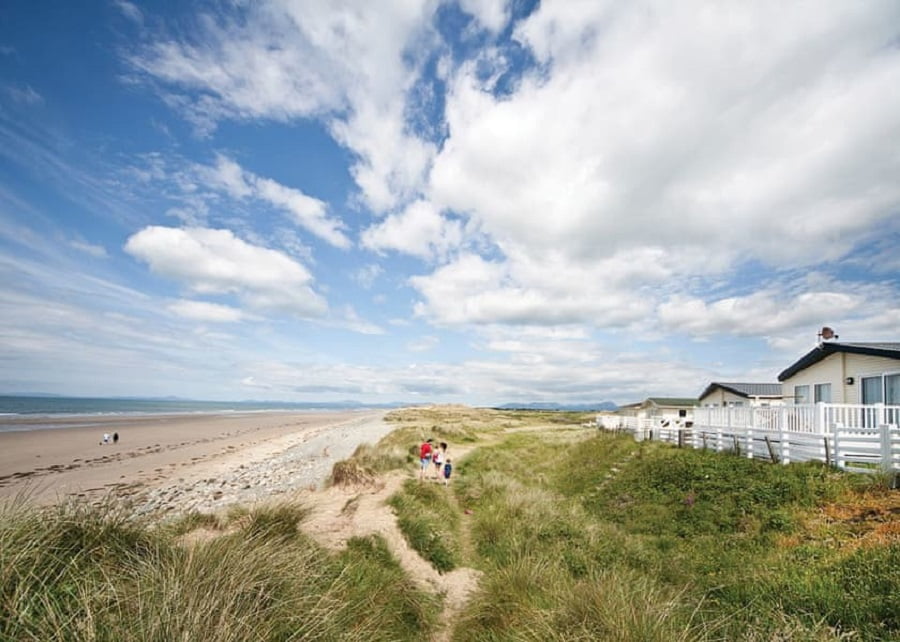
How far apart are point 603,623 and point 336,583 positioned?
→ 3.14 metres

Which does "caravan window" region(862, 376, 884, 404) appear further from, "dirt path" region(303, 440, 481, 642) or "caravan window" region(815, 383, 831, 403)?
"dirt path" region(303, 440, 481, 642)

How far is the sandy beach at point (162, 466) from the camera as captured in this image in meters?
18.5

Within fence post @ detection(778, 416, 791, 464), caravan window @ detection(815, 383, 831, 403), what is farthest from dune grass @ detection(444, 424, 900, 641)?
caravan window @ detection(815, 383, 831, 403)

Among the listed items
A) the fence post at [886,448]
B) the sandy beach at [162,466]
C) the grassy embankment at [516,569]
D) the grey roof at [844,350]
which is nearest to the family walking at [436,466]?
the grassy embankment at [516,569]

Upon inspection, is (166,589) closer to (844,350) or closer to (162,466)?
(844,350)

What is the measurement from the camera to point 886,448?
10.4m

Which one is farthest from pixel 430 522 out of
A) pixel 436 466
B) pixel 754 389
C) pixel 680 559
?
pixel 754 389

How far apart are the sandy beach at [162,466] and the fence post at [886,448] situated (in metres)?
16.1

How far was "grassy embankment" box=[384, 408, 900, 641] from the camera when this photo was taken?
531cm

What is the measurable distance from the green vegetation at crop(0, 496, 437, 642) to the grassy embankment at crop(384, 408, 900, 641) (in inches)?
76.5

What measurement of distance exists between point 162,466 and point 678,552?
2710 cm

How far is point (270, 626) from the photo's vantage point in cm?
407

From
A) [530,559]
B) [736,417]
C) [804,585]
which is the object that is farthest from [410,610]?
[736,417]

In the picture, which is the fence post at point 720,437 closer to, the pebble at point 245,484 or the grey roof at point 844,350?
the grey roof at point 844,350
